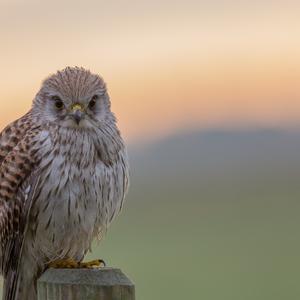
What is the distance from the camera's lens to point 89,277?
5.54 metres

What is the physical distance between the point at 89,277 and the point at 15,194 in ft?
7.07

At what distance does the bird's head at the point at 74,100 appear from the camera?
7824mm

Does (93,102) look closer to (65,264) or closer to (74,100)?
(74,100)

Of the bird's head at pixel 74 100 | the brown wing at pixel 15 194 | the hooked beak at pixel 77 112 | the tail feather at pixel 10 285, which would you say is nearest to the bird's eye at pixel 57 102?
the bird's head at pixel 74 100

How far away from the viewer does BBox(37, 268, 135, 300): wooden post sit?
5.48m

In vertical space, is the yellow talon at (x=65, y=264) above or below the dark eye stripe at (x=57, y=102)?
below

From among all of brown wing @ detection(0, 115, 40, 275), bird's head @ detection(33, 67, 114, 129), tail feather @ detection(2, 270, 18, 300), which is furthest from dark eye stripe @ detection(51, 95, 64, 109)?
tail feather @ detection(2, 270, 18, 300)

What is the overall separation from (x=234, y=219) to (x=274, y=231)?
2.78m

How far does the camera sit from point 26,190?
7.60m

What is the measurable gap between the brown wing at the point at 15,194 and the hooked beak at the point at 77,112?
11.8 inches

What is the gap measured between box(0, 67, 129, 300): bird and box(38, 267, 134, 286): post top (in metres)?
1.81

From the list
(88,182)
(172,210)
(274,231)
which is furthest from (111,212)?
(172,210)

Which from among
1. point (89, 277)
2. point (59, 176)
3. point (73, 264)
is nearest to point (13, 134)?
point (59, 176)

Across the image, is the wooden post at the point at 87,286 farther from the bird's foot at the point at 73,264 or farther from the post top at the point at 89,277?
the bird's foot at the point at 73,264
